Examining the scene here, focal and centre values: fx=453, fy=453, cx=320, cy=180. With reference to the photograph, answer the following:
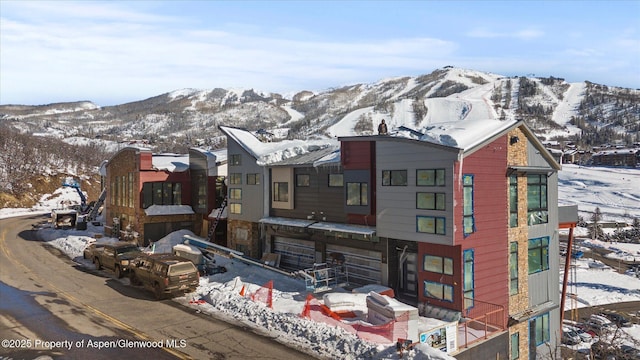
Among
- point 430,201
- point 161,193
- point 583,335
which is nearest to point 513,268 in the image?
point 430,201

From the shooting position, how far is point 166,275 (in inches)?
893

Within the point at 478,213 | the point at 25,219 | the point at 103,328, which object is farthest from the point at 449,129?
the point at 25,219

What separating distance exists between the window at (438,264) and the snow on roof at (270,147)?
475 inches

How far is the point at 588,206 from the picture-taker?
10975 cm

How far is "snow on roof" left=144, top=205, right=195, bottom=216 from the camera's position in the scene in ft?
128

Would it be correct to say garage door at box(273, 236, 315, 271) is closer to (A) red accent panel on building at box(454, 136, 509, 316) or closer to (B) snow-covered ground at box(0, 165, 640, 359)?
(B) snow-covered ground at box(0, 165, 640, 359)

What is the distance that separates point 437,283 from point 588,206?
349 feet

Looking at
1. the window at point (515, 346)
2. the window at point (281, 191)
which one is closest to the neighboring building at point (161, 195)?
the window at point (281, 191)

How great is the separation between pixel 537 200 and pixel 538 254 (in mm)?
3042

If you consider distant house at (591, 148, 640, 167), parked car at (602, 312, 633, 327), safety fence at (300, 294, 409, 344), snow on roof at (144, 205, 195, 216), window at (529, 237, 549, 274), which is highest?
distant house at (591, 148, 640, 167)

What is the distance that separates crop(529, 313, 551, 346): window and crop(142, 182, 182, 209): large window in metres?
30.0

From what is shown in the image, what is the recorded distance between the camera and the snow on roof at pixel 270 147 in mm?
31953

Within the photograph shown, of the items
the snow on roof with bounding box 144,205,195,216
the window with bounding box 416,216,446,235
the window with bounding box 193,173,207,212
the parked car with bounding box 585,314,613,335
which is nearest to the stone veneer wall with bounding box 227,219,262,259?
the window with bounding box 193,173,207,212

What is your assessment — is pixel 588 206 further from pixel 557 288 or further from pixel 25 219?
pixel 25 219
